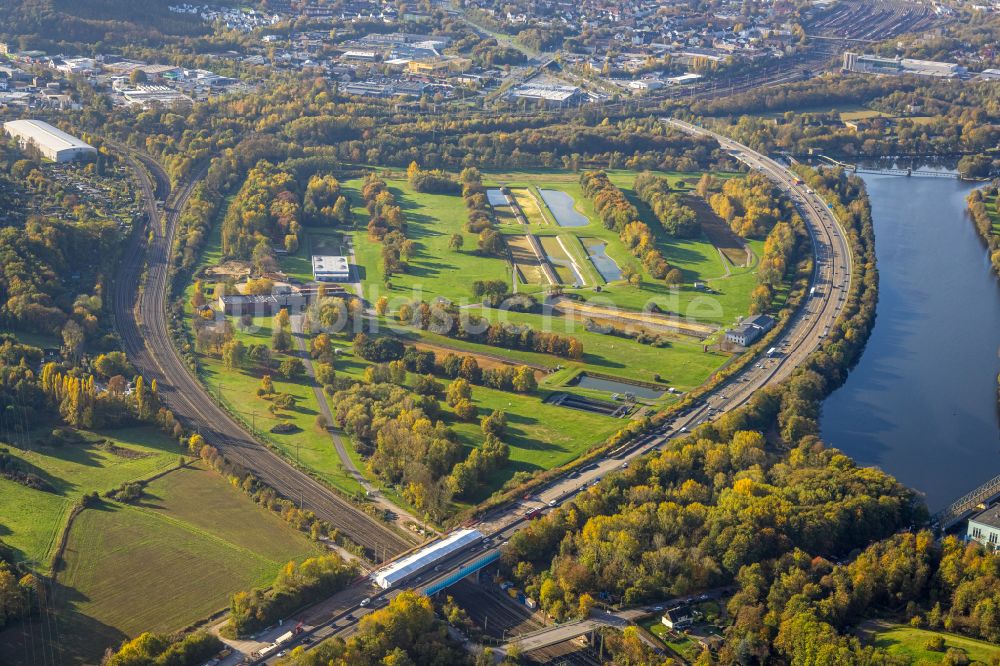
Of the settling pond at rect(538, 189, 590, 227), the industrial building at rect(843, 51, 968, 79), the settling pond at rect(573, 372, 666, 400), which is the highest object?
the industrial building at rect(843, 51, 968, 79)

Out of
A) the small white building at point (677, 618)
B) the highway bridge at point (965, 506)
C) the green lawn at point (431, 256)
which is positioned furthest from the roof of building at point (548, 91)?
the small white building at point (677, 618)

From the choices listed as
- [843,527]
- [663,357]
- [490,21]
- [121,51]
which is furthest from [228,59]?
[843,527]

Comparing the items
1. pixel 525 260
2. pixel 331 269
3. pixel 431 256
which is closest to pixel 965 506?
pixel 525 260

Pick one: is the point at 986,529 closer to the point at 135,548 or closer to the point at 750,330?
the point at 750,330

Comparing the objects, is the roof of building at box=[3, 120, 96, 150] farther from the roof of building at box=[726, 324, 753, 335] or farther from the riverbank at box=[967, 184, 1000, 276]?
the riverbank at box=[967, 184, 1000, 276]

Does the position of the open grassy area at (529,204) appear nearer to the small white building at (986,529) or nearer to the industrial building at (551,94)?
the industrial building at (551,94)

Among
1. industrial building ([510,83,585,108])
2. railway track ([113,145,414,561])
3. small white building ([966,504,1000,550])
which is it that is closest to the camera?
small white building ([966,504,1000,550])

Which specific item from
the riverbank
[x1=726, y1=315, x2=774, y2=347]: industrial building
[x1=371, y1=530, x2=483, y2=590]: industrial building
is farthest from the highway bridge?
the riverbank
